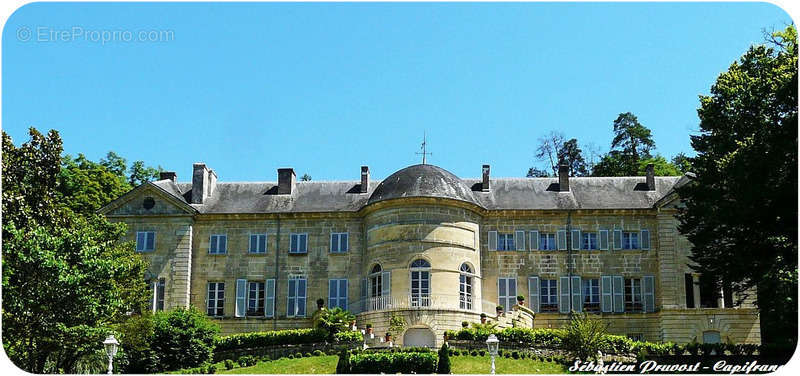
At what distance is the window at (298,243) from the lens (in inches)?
1517

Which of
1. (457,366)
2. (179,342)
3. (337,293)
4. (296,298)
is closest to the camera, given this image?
(457,366)

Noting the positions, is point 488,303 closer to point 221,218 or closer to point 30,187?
point 221,218

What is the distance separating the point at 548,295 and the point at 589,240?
2.81 m

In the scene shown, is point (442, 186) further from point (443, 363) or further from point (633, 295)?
point (443, 363)

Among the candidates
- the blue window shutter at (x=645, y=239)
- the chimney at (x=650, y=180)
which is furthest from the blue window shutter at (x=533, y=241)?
the chimney at (x=650, y=180)

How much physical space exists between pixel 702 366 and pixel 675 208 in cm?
856

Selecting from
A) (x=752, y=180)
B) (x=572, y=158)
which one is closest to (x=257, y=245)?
(x=752, y=180)

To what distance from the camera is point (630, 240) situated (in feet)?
125

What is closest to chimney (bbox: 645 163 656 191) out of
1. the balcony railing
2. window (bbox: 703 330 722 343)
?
window (bbox: 703 330 722 343)

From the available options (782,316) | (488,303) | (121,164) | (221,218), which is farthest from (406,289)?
(121,164)

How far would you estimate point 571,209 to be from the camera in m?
38.2

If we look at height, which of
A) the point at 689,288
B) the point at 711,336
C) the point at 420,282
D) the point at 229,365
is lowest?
the point at 229,365

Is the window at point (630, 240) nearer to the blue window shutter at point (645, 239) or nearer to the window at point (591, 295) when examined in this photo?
the blue window shutter at point (645, 239)

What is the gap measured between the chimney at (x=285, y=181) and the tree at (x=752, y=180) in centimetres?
1673
